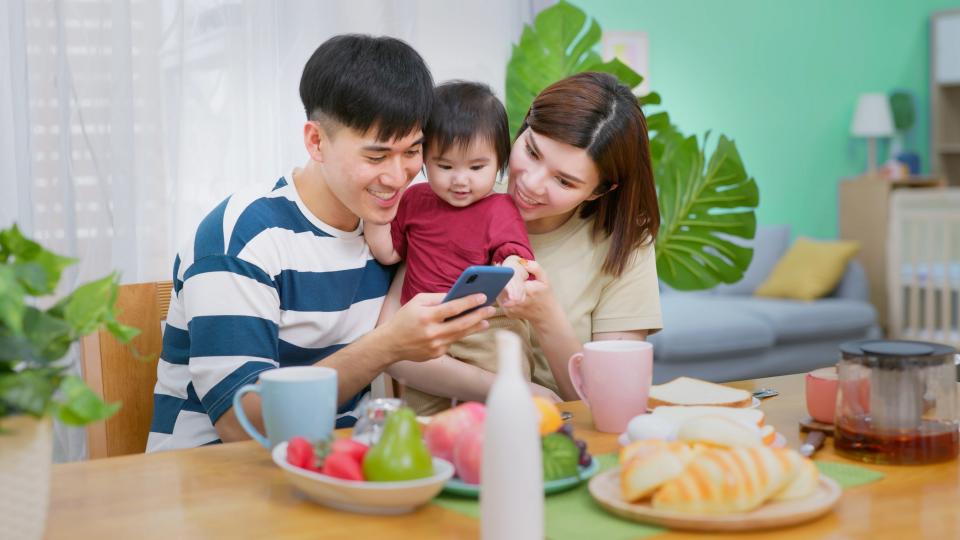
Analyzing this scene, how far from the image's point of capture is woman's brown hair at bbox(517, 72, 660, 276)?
1.87m

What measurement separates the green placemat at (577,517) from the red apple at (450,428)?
0.05 m

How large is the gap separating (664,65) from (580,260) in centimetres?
439

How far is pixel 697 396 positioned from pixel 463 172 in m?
0.59

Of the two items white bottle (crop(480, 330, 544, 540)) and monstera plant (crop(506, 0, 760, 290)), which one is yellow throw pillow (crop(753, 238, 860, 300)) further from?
white bottle (crop(480, 330, 544, 540))

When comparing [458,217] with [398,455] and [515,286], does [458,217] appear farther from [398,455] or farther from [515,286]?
[398,455]

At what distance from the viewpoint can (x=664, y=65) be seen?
20.2 feet

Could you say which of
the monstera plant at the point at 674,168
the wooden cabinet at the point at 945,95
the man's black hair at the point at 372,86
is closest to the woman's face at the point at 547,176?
the man's black hair at the point at 372,86

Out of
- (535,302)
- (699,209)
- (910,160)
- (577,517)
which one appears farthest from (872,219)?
(577,517)

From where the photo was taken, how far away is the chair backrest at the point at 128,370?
1.77m

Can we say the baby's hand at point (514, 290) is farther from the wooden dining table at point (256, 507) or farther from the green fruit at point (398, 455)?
the green fruit at point (398, 455)

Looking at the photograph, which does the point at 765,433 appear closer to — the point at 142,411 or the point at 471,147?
the point at 471,147

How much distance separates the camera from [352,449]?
113 cm

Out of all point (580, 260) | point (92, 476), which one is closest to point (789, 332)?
point (580, 260)

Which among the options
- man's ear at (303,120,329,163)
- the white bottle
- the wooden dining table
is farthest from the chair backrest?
the white bottle
